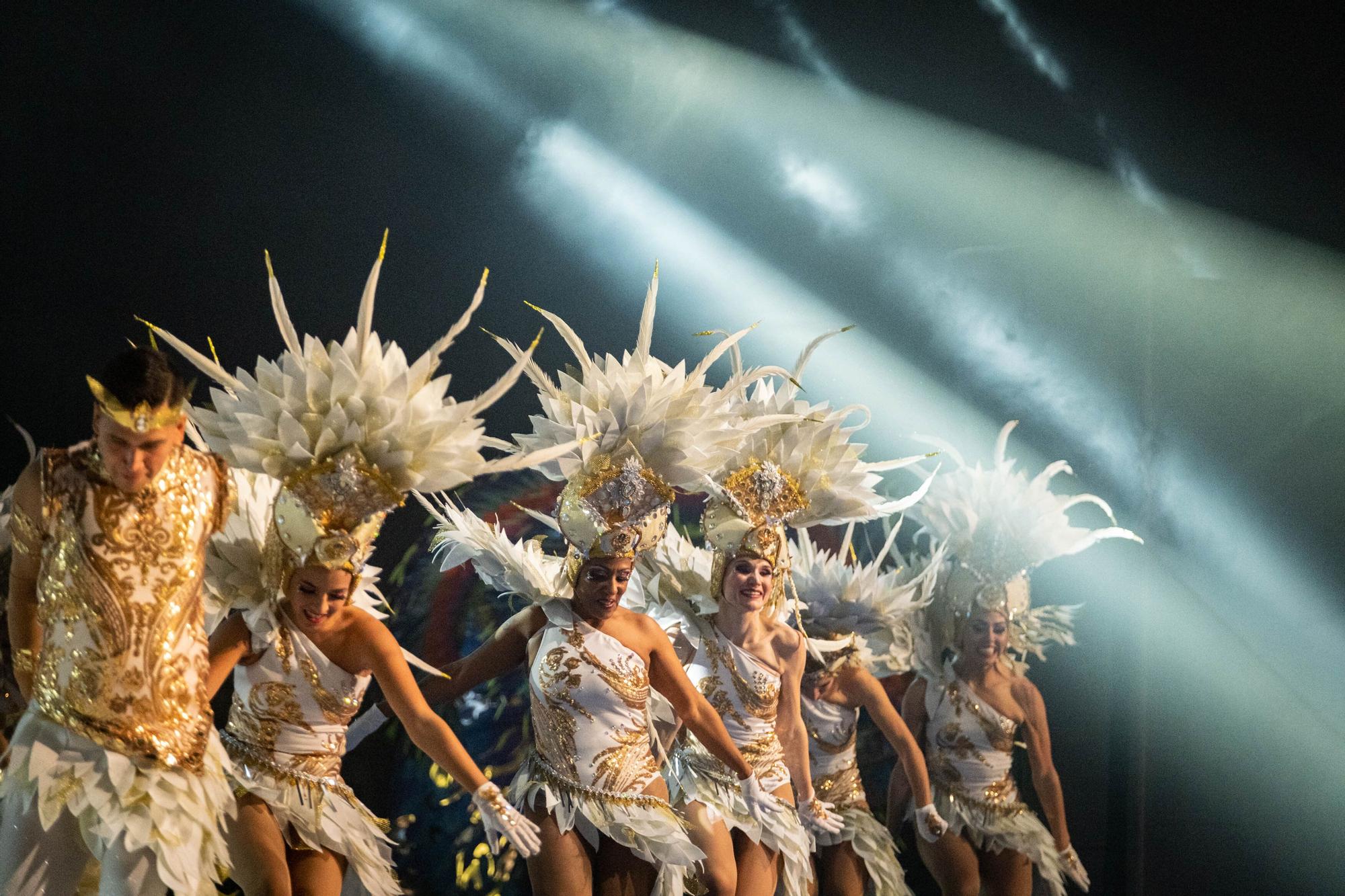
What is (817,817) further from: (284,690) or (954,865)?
(284,690)

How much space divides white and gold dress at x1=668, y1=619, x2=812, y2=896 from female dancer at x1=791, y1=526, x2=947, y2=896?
580 millimetres

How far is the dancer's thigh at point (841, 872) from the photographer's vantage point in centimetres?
510

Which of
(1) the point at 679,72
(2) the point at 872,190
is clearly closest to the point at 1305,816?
(2) the point at 872,190

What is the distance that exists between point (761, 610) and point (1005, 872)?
1823 millimetres

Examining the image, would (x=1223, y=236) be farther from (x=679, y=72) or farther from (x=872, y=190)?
(x=679, y=72)

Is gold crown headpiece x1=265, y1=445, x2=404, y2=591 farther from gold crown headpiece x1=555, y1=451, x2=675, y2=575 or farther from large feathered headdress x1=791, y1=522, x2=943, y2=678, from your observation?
large feathered headdress x1=791, y1=522, x2=943, y2=678

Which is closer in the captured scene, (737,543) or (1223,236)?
(737,543)

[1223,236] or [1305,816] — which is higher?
[1223,236]

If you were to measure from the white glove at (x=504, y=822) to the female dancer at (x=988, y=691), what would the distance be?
2.71 meters

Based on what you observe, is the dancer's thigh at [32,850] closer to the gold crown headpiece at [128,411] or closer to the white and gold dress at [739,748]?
the gold crown headpiece at [128,411]

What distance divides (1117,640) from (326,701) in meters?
5.06

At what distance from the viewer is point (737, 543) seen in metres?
4.45

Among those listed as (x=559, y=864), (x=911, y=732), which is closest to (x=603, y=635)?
(x=559, y=864)

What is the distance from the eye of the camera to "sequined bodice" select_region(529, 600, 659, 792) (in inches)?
147
